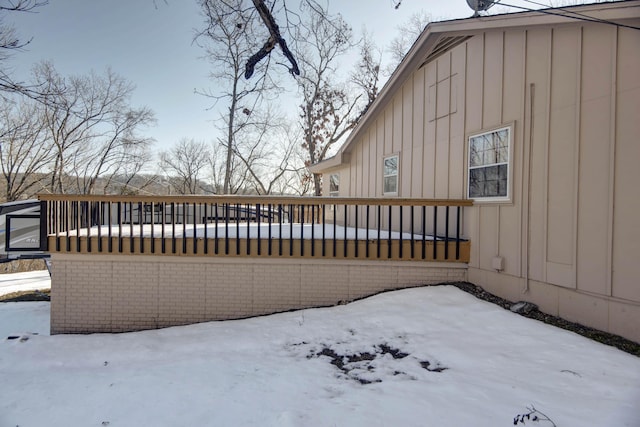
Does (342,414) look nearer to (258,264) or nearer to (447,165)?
(258,264)

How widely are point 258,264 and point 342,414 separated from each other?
3210mm

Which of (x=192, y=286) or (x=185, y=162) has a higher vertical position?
(x=185, y=162)

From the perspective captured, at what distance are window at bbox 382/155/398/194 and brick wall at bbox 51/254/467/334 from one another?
2666 mm

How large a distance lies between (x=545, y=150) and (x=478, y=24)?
216 cm

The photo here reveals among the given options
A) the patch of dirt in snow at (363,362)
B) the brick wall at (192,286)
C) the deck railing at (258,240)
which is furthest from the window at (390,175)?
the patch of dirt in snow at (363,362)

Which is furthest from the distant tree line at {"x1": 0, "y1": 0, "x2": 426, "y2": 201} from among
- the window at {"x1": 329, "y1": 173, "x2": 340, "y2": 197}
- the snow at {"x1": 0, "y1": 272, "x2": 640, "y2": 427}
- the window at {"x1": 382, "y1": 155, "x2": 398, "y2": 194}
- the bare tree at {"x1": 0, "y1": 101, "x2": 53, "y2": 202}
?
the snow at {"x1": 0, "y1": 272, "x2": 640, "y2": 427}

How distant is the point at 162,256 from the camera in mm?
5473

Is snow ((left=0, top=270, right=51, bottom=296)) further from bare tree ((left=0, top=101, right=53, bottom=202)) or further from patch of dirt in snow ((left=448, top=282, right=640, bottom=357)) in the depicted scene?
patch of dirt in snow ((left=448, top=282, right=640, bottom=357))

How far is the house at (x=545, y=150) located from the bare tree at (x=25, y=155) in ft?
75.1

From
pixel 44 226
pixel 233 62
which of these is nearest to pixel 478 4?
pixel 44 226

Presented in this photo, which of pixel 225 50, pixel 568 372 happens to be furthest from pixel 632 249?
pixel 225 50

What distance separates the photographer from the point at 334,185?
11.5m

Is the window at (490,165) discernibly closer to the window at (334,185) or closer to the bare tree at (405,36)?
the window at (334,185)

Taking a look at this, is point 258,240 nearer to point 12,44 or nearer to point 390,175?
point 390,175
